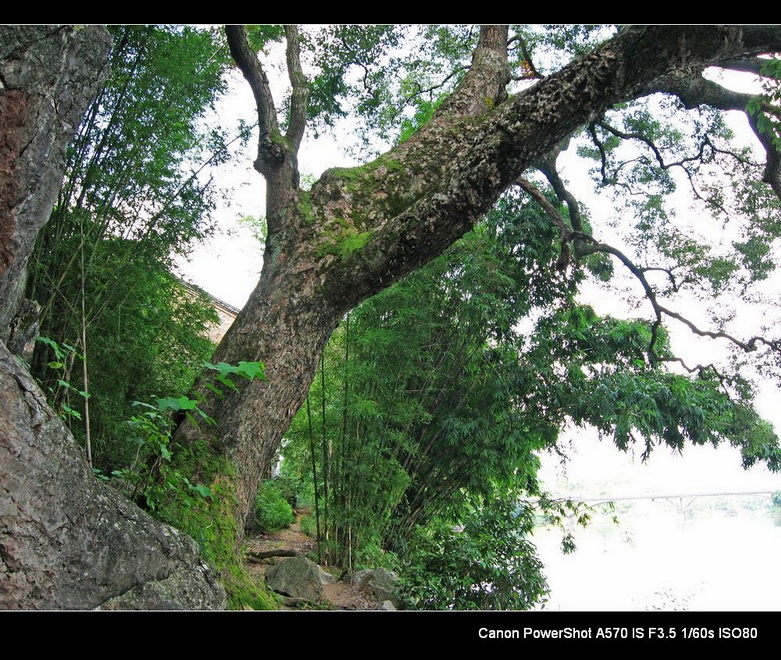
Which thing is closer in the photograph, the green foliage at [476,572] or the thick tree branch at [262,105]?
the thick tree branch at [262,105]

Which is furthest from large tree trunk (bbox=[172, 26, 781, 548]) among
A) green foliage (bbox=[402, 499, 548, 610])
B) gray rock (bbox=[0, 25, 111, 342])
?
green foliage (bbox=[402, 499, 548, 610])

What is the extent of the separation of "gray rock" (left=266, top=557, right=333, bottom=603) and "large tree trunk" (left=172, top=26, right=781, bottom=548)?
40.9 inches

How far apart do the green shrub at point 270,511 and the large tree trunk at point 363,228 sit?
335 centimetres

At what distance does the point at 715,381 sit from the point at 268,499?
4119 mm

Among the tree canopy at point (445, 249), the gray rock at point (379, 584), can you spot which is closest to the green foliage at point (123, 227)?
the tree canopy at point (445, 249)

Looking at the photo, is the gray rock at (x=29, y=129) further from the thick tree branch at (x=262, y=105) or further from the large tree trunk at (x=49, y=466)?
the thick tree branch at (x=262, y=105)

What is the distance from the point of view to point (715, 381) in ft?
14.1

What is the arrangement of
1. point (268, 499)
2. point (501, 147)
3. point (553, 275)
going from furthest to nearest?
point (268, 499) → point (553, 275) → point (501, 147)

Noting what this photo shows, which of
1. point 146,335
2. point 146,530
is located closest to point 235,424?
point 146,530

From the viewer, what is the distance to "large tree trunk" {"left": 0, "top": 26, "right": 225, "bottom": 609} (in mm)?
1398

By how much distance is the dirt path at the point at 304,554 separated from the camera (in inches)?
122

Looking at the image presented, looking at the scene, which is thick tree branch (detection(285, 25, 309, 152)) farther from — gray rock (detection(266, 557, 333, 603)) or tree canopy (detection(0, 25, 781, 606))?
gray rock (detection(266, 557, 333, 603))

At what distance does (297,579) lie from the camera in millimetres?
3068
